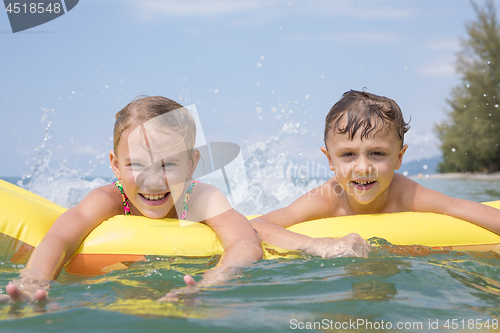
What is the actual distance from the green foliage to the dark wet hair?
81.2ft

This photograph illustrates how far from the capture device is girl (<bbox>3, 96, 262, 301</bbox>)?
235cm

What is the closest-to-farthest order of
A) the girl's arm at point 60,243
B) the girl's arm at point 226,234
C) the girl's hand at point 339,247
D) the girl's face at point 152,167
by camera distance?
the girl's arm at point 60,243 < the girl's arm at point 226,234 < the girl's hand at point 339,247 < the girl's face at point 152,167

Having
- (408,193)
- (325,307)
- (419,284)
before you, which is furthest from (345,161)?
(325,307)

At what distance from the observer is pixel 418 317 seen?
1.48m

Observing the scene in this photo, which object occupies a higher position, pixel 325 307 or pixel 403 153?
pixel 403 153

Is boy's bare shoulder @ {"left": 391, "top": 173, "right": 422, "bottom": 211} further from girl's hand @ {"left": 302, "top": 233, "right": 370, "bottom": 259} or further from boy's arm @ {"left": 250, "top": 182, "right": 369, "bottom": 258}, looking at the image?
girl's hand @ {"left": 302, "top": 233, "right": 370, "bottom": 259}

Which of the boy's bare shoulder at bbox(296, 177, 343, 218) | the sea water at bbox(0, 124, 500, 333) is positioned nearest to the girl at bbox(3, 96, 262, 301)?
the sea water at bbox(0, 124, 500, 333)

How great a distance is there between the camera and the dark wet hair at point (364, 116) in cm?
278

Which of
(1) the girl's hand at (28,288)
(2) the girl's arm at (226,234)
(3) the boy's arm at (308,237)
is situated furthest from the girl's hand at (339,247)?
(1) the girl's hand at (28,288)

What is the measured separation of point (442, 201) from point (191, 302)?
6.86 ft

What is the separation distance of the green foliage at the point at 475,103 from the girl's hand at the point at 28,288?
87.1ft

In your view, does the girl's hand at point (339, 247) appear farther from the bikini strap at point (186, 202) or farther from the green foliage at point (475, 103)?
the green foliage at point (475, 103)

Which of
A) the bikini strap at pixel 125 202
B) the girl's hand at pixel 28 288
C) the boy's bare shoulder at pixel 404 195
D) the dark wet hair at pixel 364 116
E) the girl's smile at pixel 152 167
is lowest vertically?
the girl's hand at pixel 28 288

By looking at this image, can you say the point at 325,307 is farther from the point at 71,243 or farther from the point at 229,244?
the point at 71,243
